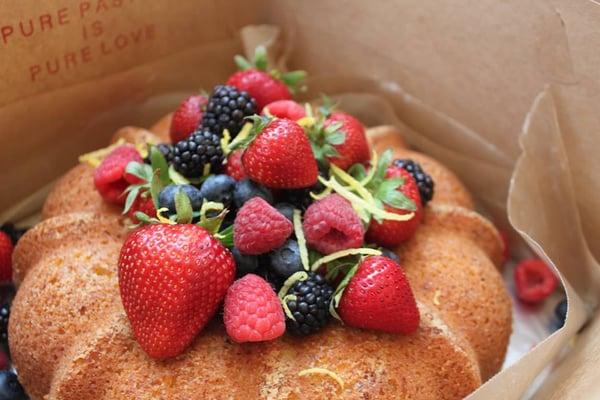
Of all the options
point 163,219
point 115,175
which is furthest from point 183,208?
point 115,175

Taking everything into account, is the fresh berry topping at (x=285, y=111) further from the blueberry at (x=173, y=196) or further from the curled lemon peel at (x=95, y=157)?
the curled lemon peel at (x=95, y=157)

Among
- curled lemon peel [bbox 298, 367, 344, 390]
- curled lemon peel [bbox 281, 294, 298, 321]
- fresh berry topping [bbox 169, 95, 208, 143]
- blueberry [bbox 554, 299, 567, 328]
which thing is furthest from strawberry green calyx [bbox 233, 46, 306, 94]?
blueberry [bbox 554, 299, 567, 328]

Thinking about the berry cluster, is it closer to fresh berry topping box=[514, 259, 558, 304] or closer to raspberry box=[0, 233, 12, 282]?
raspberry box=[0, 233, 12, 282]

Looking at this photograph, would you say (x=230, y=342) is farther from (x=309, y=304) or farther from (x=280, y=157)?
(x=280, y=157)

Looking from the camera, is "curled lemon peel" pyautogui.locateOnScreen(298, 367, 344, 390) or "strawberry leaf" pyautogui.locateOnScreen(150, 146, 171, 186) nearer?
"curled lemon peel" pyautogui.locateOnScreen(298, 367, 344, 390)

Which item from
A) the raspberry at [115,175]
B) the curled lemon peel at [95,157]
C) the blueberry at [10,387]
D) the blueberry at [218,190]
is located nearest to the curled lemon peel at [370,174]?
the blueberry at [218,190]

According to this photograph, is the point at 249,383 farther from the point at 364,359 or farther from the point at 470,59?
the point at 470,59
